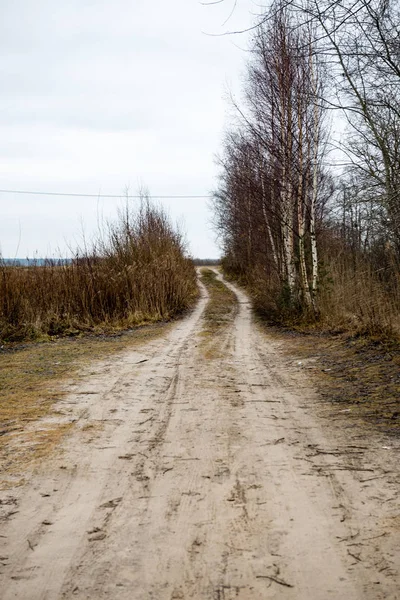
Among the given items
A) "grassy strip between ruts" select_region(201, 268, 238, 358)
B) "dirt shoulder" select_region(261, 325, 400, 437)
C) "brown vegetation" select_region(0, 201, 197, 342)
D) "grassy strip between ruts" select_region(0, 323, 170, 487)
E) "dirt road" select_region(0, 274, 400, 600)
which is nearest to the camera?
"dirt road" select_region(0, 274, 400, 600)

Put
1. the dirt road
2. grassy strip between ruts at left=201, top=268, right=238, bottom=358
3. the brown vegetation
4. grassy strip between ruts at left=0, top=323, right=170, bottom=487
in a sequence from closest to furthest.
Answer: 1. the dirt road
2. grassy strip between ruts at left=0, top=323, right=170, bottom=487
3. grassy strip between ruts at left=201, top=268, right=238, bottom=358
4. the brown vegetation

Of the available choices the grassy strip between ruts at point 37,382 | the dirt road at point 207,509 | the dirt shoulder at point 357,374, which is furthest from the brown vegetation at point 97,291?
the dirt road at point 207,509

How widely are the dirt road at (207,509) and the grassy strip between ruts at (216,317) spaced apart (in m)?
4.56

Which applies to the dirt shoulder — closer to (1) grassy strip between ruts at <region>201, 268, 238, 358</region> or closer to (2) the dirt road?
(2) the dirt road

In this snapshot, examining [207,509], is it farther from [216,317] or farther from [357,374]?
[216,317]

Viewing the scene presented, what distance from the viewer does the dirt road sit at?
97.0 inches

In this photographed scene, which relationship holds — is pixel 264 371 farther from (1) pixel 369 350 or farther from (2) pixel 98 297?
(2) pixel 98 297

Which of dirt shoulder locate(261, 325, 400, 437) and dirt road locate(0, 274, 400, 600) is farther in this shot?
dirt shoulder locate(261, 325, 400, 437)

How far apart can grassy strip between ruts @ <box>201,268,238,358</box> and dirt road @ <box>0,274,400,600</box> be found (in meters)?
4.56

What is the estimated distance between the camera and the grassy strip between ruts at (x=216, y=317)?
10.6 metres

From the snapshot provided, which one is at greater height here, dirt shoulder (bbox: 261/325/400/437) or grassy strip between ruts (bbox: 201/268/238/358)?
grassy strip between ruts (bbox: 201/268/238/358)

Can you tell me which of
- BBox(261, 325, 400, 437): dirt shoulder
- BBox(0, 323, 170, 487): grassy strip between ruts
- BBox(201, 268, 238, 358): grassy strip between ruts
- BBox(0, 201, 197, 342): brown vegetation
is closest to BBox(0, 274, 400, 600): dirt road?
BBox(0, 323, 170, 487): grassy strip between ruts

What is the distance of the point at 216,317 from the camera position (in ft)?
54.5

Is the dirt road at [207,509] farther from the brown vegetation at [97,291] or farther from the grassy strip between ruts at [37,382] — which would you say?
the brown vegetation at [97,291]
